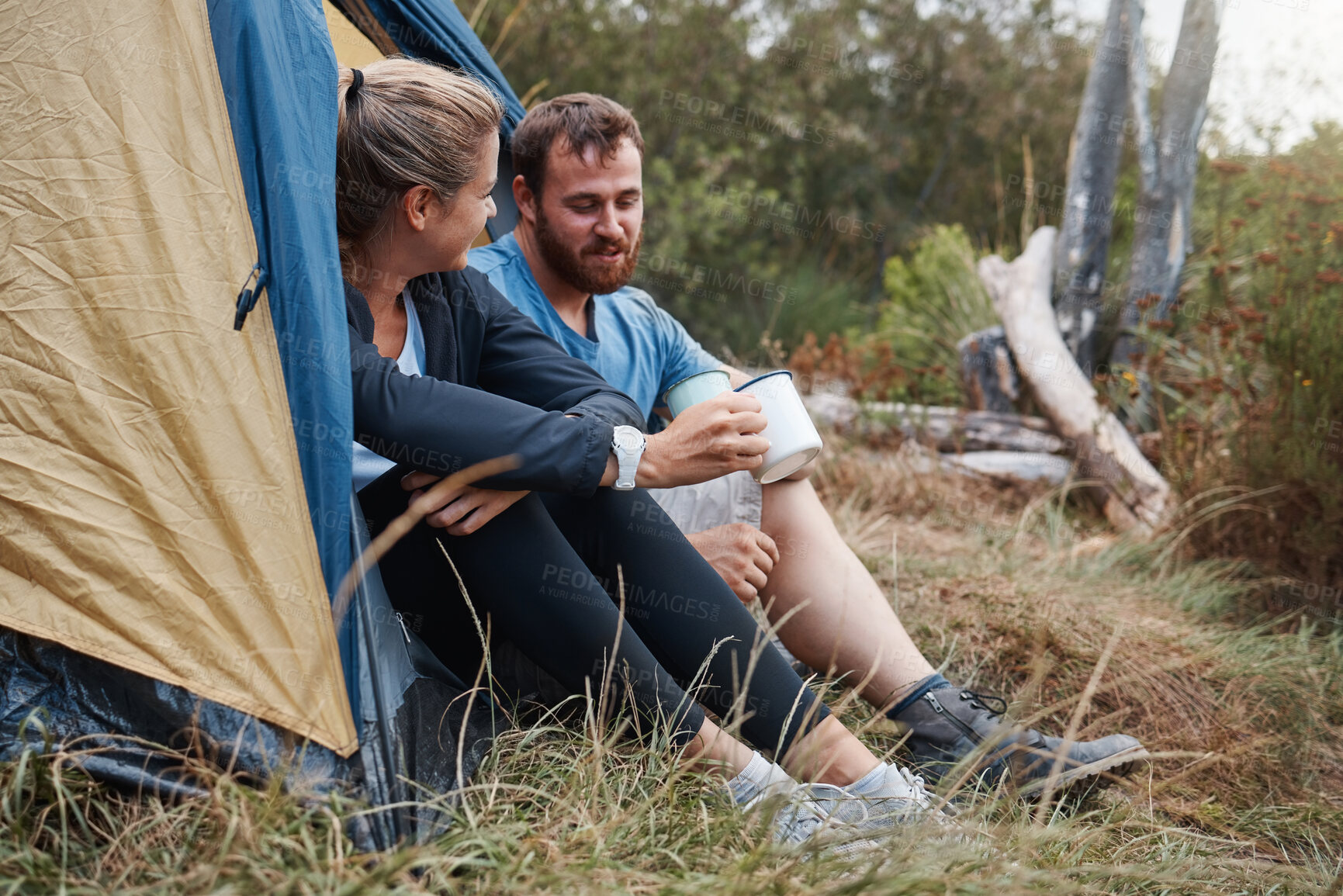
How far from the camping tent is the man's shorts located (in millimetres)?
859

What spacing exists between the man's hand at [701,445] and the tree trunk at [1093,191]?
3534 millimetres

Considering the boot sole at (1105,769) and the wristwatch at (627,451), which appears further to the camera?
the boot sole at (1105,769)

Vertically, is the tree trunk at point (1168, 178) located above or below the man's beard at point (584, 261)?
above

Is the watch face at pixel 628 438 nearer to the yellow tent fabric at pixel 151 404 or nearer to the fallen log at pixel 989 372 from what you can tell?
the yellow tent fabric at pixel 151 404

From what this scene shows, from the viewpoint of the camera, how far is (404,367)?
5.38 feet

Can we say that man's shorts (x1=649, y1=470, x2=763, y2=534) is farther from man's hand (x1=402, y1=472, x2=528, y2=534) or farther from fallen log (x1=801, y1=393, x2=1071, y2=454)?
fallen log (x1=801, y1=393, x2=1071, y2=454)

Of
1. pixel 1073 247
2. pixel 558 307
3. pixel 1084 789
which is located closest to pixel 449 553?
pixel 558 307

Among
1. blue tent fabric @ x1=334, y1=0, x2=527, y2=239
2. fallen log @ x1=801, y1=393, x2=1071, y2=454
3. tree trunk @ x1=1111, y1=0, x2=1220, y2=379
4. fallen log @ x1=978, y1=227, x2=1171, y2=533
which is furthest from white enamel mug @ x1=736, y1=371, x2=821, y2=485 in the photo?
tree trunk @ x1=1111, y1=0, x2=1220, y2=379

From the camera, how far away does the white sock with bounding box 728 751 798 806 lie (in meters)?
1.49

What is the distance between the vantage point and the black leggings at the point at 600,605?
1.50m

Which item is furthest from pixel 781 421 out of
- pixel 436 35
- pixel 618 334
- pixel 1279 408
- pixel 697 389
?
pixel 1279 408

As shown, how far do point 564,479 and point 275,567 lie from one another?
1.36ft

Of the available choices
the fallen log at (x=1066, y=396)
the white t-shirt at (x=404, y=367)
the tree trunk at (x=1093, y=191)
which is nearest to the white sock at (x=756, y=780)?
the white t-shirt at (x=404, y=367)

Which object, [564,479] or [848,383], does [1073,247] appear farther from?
[564,479]
